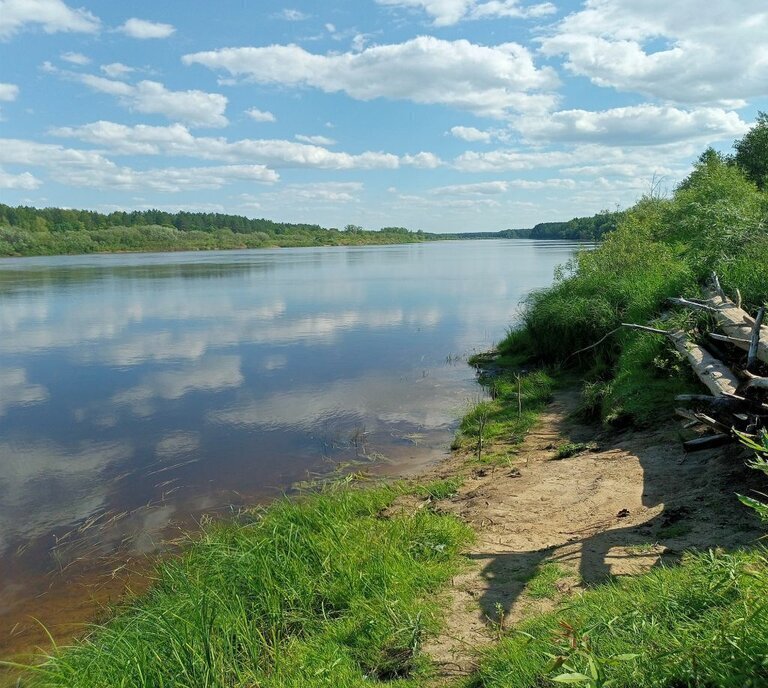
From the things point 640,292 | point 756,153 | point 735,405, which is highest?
point 756,153

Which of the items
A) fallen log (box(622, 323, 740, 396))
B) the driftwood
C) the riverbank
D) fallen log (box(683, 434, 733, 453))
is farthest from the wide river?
fallen log (box(683, 434, 733, 453))

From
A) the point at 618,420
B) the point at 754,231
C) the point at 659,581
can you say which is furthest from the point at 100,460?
the point at 754,231

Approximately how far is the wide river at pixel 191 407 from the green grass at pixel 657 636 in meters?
6.35

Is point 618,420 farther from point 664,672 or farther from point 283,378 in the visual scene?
point 283,378

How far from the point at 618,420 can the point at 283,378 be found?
1064cm

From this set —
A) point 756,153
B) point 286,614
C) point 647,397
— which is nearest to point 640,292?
point 647,397

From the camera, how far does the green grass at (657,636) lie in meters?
2.68

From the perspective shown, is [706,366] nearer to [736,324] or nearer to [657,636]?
[736,324]

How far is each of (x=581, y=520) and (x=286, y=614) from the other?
3.41 meters

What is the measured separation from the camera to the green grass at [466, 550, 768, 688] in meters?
2.68

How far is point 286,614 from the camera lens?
535cm

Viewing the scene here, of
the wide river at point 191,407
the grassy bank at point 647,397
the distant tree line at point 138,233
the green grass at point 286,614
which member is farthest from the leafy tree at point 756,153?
the distant tree line at point 138,233

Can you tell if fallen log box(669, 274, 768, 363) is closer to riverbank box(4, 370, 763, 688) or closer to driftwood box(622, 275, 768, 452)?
driftwood box(622, 275, 768, 452)

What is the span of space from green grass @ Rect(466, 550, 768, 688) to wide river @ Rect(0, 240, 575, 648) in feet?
20.8
